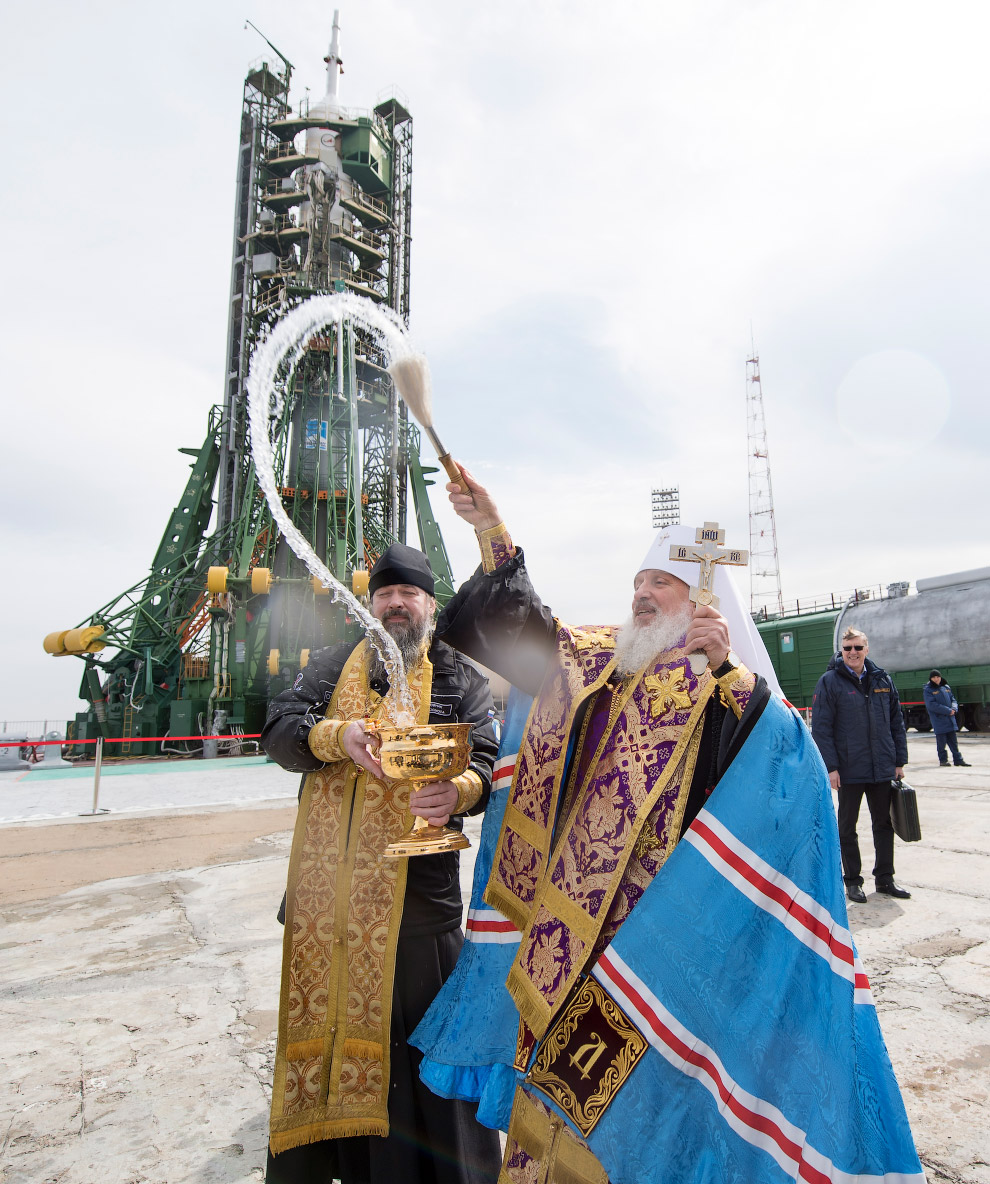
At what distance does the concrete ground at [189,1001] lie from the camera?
244 centimetres

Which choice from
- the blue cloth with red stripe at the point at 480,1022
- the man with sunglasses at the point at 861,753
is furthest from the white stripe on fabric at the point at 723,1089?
the man with sunglasses at the point at 861,753

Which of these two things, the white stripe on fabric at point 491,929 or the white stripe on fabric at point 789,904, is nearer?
the white stripe on fabric at point 789,904

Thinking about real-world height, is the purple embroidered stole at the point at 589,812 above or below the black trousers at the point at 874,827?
above

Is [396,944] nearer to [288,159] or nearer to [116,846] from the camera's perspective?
[116,846]

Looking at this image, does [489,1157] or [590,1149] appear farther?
[489,1157]

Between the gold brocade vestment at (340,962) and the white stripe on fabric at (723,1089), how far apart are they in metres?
0.81

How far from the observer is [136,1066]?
9.76 feet

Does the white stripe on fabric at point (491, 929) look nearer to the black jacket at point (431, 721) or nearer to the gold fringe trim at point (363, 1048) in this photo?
the black jacket at point (431, 721)

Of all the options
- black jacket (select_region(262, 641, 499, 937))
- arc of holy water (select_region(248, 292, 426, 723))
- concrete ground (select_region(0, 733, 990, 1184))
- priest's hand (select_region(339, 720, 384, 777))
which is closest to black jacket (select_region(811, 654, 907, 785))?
concrete ground (select_region(0, 733, 990, 1184))

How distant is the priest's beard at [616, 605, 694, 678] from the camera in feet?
6.73

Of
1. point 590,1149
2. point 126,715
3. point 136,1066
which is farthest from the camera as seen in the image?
point 126,715

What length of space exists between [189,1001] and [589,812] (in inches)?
116

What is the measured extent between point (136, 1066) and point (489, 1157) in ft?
5.62

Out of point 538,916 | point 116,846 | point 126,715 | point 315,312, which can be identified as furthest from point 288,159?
point 538,916
